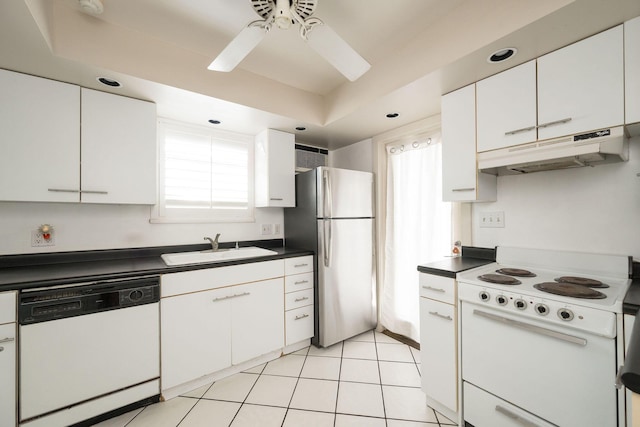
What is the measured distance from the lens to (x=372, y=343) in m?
2.55

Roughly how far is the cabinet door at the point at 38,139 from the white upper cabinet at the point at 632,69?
312cm

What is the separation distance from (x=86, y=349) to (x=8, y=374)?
300 mm

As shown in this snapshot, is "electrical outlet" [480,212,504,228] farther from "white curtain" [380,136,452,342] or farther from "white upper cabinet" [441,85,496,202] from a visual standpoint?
"white curtain" [380,136,452,342]

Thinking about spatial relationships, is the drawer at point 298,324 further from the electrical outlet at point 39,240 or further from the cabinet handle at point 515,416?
the electrical outlet at point 39,240

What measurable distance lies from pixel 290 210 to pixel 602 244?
8.09ft

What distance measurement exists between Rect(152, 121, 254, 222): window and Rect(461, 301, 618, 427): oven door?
2.28m

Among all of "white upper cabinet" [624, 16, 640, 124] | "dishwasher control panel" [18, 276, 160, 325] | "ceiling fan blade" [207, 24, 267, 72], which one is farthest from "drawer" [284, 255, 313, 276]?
"white upper cabinet" [624, 16, 640, 124]

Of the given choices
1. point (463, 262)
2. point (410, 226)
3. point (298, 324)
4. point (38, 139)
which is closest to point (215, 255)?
point (298, 324)

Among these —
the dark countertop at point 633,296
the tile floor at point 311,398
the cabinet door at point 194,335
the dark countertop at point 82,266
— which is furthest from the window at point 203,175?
the dark countertop at point 633,296

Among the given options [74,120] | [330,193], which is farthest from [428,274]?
[74,120]

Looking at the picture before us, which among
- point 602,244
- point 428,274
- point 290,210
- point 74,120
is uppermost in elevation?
point 74,120

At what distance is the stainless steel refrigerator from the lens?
2426mm

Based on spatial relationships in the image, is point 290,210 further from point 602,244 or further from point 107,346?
point 602,244

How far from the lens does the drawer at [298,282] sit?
235 cm
